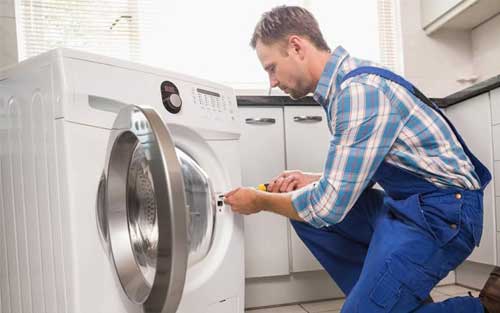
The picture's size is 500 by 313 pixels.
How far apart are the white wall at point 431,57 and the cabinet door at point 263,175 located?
44.9 inches

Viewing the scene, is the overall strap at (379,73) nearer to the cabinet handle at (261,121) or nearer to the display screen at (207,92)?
the display screen at (207,92)

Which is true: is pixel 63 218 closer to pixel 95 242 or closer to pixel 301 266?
pixel 95 242

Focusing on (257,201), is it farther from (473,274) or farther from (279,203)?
(473,274)

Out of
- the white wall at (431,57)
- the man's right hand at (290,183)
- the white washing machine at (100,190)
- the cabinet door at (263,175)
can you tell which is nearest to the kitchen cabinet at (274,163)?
the cabinet door at (263,175)

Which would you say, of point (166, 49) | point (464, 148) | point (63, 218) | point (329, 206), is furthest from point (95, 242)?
point (166, 49)

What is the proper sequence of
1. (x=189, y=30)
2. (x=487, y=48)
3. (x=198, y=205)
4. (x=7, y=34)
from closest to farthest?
(x=198, y=205), (x=7, y=34), (x=189, y=30), (x=487, y=48)

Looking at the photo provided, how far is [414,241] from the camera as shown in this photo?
0.92 meters

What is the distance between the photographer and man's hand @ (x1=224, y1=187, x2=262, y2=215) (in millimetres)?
1054

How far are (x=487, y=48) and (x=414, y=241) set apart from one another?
1.98m

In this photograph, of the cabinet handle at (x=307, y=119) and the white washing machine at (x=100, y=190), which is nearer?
the white washing machine at (x=100, y=190)

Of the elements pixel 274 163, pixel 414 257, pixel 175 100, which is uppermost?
pixel 175 100

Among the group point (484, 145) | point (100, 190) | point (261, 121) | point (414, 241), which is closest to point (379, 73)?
point (414, 241)

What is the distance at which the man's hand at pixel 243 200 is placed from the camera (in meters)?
1.05

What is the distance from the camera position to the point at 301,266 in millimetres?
1738
